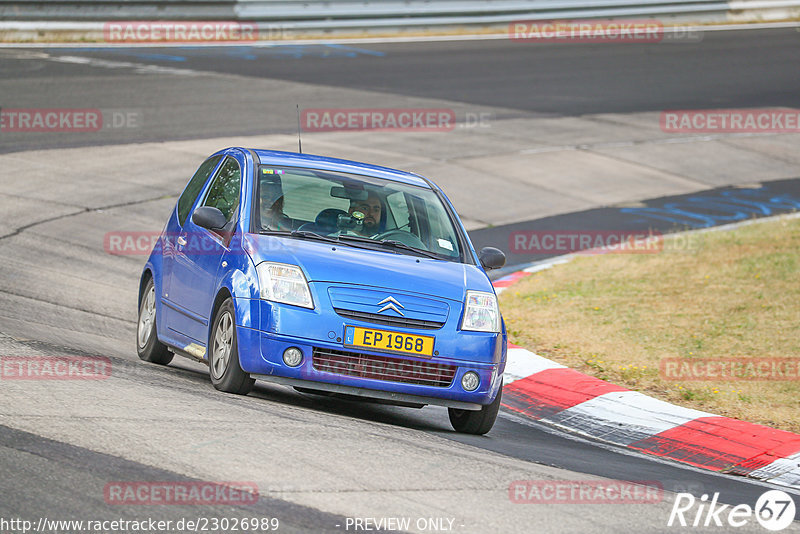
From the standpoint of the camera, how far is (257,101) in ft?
73.0

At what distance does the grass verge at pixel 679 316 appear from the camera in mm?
9148

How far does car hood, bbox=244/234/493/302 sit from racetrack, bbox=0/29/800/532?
86 centimetres

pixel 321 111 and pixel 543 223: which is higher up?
pixel 321 111

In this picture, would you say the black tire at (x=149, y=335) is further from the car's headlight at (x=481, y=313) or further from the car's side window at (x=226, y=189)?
the car's headlight at (x=481, y=313)

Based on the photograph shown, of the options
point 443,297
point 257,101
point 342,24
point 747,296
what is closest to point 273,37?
point 342,24

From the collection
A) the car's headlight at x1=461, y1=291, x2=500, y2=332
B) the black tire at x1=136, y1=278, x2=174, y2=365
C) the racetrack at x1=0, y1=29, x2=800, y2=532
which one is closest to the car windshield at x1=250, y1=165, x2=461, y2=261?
the car's headlight at x1=461, y1=291, x2=500, y2=332

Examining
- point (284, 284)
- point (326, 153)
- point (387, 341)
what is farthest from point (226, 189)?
point (326, 153)

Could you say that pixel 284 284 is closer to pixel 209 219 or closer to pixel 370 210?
pixel 209 219

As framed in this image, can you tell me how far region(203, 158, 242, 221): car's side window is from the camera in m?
8.16

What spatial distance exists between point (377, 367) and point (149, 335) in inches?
103

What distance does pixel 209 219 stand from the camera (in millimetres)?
7805

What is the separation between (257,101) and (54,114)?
4.06 m

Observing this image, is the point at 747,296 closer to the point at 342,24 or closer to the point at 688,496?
the point at 688,496

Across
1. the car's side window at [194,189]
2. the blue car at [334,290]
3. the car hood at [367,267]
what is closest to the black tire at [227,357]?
the blue car at [334,290]
